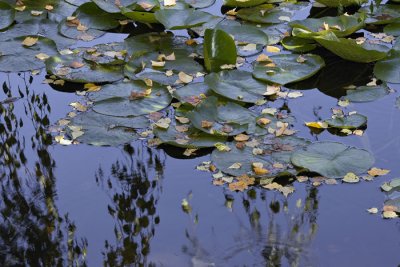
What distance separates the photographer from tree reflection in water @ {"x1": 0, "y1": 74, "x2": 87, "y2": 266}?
2297 mm

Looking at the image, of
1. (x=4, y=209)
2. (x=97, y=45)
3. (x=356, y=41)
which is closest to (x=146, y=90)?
(x=97, y=45)

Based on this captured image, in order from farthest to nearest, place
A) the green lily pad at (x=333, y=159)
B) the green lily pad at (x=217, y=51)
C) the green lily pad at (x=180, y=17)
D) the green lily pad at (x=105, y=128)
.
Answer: the green lily pad at (x=180, y=17) < the green lily pad at (x=217, y=51) < the green lily pad at (x=105, y=128) < the green lily pad at (x=333, y=159)

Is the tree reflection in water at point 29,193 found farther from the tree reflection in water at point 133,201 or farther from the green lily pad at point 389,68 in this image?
the green lily pad at point 389,68

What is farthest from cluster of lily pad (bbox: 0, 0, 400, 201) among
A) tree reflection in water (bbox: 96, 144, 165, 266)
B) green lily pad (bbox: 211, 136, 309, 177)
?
tree reflection in water (bbox: 96, 144, 165, 266)

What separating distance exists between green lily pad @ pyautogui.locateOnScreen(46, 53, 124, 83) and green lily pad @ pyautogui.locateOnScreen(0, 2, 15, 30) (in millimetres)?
515

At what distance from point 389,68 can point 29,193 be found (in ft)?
5.50

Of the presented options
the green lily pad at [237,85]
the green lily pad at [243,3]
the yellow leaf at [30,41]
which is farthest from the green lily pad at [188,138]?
the green lily pad at [243,3]

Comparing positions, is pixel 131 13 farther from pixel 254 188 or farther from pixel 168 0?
pixel 254 188

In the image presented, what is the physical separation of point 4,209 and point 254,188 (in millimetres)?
863

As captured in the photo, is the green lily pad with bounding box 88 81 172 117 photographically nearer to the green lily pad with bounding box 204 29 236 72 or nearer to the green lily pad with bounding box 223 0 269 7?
the green lily pad with bounding box 204 29 236 72

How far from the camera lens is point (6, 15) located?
12.7 feet

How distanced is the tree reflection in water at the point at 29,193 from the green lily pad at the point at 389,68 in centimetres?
146

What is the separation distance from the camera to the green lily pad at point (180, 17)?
357 centimetres

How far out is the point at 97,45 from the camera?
11.9 ft
